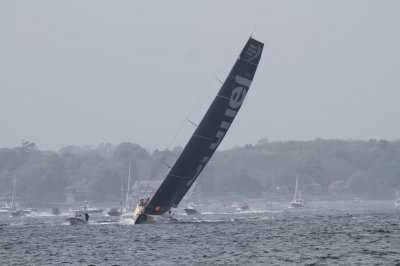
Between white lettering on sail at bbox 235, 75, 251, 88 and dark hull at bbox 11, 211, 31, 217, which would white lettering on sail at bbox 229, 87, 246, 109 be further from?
dark hull at bbox 11, 211, 31, 217

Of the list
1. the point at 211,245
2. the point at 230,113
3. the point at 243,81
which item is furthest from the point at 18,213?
the point at 211,245

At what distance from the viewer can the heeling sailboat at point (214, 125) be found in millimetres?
73312

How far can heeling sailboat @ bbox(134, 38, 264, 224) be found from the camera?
73312mm

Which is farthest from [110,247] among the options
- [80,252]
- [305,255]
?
[305,255]

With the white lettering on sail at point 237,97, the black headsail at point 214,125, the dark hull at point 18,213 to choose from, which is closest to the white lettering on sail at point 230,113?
the black headsail at point 214,125

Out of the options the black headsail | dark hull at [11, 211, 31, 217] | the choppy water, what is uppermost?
the black headsail

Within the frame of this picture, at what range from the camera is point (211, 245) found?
56.0 metres

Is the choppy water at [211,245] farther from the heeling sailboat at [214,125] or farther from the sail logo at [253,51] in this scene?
the sail logo at [253,51]

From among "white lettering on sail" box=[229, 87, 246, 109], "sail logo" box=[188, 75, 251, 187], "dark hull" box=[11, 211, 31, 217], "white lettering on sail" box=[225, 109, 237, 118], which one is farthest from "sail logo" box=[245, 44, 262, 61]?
"dark hull" box=[11, 211, 31, 217]

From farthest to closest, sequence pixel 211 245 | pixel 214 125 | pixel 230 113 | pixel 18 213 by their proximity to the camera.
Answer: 1. pixel 18 213
2. pixel 230 113
3. pixel 214 125
4. pixel 211 245

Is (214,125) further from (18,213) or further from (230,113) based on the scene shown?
(18,213)

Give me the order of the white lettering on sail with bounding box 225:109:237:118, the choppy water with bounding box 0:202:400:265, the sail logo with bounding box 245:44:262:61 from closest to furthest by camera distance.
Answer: the choppy water with bounding box 0:202:400:265
the sail logo with bounding box 245:44:262:61
the white lettering on sail with bounding box 225:109:237:118

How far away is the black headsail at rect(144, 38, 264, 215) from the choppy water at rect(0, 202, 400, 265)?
3.13 m

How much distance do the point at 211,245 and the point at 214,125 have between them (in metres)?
18.6
